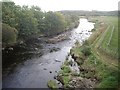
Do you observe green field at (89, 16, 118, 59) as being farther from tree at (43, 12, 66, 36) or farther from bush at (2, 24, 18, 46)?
bush at (2, 24, 18, 46)

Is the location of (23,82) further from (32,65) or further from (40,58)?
(40,58)

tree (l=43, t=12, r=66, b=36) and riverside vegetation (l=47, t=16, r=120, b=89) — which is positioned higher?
tree (l=43, t=12, r=66, b=36)

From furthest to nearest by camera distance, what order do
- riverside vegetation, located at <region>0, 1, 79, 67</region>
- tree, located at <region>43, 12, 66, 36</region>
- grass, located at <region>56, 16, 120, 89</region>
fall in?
tree, located at <region>43, 12, 66, 36</region> → riverside vegetation, located at <region>0, 1, 79, 67</region> → grass, located at <region>56, 16, 120, 89</region>

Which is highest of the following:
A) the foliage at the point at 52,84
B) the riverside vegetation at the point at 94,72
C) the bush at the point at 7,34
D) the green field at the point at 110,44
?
the bush at the point at 7,34

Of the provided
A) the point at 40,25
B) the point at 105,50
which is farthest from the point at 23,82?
the point at 40,25

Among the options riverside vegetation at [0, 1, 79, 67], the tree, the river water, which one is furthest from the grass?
the tree

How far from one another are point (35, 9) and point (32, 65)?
5477 centimetres

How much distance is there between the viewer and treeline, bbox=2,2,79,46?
64269 millimetres

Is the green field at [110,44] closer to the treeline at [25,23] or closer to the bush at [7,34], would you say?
the bush at [7,34]

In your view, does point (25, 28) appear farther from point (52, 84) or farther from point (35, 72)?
point (52, 84)

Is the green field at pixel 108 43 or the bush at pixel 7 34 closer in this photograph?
the green field at pixel 108 43

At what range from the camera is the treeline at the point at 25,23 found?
211ft

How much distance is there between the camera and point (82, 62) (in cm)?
4881

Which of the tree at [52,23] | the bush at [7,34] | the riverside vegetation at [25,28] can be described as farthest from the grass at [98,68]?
the tree at [52,23]
